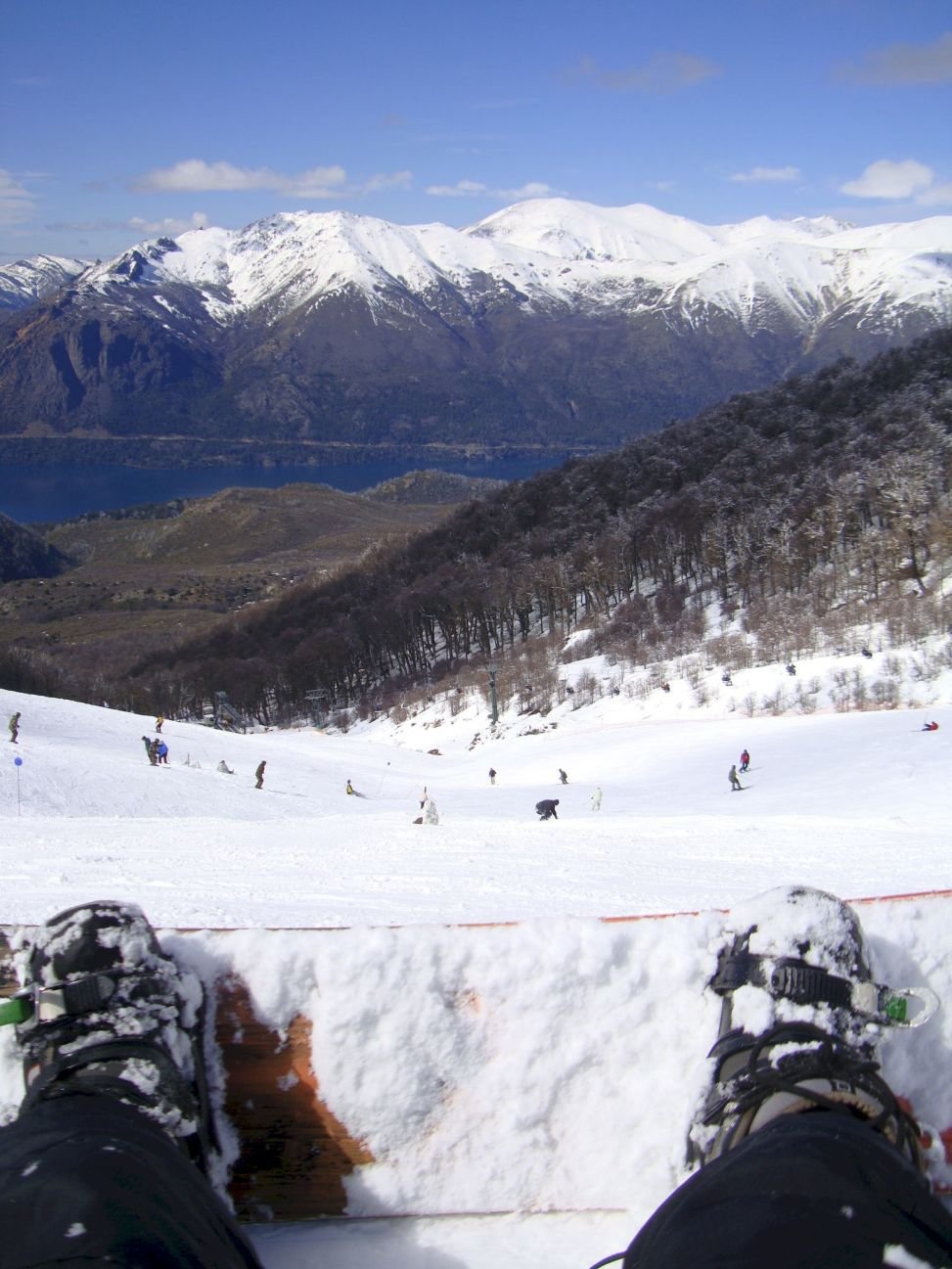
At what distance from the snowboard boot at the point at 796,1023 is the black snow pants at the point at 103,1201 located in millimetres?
1542

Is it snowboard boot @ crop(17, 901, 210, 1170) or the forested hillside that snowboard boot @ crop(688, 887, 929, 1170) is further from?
the forested hillside

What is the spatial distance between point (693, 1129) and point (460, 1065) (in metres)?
0.85

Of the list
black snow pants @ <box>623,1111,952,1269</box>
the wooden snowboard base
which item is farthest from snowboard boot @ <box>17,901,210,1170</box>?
black snow pants @ <box>623,1111,952,1269</box>

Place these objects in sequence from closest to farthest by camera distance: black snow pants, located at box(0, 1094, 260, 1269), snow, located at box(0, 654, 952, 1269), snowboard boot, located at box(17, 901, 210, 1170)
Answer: black snow pants, located at box(0, 1094, 260, 1269) < snowboard boot, located at box(17, 901, 210, 1170) < snow, located at box(0, 654, 952, 1269)

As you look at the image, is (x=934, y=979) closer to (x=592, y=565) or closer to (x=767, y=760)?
(x=767, y=760)

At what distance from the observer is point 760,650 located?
1950 inches

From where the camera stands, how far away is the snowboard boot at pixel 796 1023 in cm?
308

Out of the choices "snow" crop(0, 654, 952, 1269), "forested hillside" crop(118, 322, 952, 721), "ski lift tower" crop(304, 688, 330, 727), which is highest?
"forested hillside" crop(118, 322, 952, 721)

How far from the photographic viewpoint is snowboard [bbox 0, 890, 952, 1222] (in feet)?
11.8

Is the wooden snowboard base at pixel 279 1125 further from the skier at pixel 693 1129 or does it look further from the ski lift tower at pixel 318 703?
the ski lift tower at pixel 318 703

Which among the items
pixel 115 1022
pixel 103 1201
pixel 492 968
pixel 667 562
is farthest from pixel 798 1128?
pixel 667 562

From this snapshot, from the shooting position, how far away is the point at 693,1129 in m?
3.28

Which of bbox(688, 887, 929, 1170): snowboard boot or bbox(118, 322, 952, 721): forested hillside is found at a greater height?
bbox(118, 322, 952, 721): forested hillside

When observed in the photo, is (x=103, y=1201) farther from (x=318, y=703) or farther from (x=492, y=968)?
(x=318, y=703)
